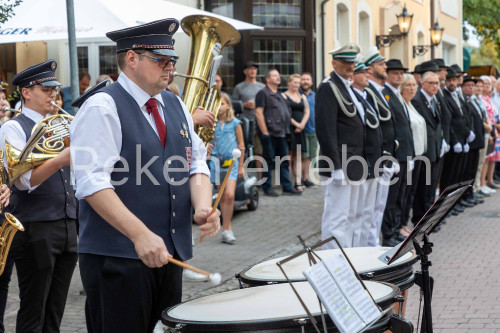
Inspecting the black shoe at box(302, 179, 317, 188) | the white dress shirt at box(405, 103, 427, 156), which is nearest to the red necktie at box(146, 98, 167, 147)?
the white dress shirt at box(405, 103, 427, 156)

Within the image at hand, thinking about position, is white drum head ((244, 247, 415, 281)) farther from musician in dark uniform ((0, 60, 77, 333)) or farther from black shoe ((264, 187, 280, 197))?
black shoe ((264, 187, 280, 197))

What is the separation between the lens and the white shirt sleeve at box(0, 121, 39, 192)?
4789 millimetres

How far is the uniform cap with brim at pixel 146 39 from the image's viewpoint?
357 centimetres

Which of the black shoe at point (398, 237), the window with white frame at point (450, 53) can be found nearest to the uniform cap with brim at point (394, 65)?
the black shoe at point (398, 237)

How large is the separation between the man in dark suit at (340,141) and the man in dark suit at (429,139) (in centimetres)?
273

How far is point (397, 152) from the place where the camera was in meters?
9.30

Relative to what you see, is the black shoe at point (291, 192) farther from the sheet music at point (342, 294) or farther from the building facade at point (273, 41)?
the sheet music at point (342, 294)

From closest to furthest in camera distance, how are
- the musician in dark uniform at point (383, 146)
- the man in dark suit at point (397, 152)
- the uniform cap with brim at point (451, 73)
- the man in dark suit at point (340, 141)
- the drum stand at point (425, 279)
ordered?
the drum stand at point (425, 279) → the man in dark suit at point (340, 141) → the musician in dark uniform at point (383, 146) → the man in dark suit at point (397, 152) → the uniform cap with brim at point (451, 73)

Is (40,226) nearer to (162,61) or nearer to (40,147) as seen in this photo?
(40,147)

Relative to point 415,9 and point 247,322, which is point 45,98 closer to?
point 247,322

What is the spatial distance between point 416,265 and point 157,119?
534cm

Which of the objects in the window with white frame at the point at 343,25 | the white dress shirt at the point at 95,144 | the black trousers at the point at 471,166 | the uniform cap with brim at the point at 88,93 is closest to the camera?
the white dress shirt at the point at 95,144

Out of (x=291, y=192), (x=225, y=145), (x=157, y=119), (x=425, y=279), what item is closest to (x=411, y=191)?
(x=225, y=145)

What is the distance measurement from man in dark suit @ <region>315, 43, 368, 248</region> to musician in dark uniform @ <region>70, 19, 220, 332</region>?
4.28 meters
